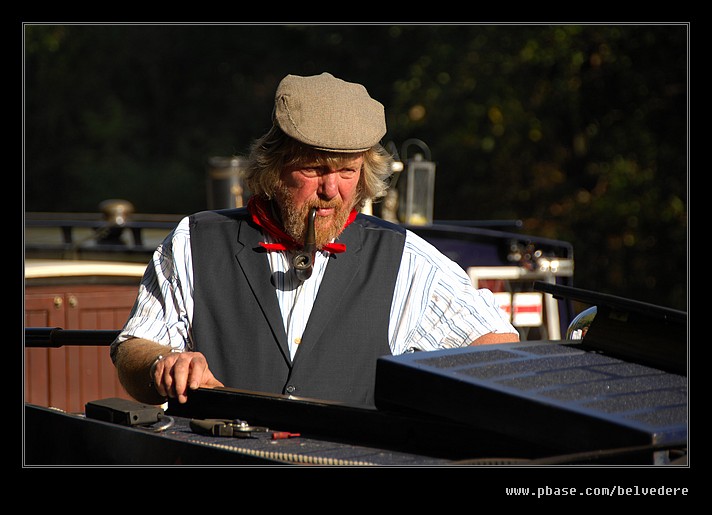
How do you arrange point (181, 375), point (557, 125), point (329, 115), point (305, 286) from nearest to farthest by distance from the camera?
point (181, 375) < point (329, 115) < point (305, 286) < point (557, 125)

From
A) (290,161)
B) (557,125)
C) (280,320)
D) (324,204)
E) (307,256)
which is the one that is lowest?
(280,320)

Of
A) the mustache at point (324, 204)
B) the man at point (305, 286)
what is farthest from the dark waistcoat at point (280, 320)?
the mustache at point (324, 204)

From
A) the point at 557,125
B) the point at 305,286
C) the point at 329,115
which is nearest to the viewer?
the point at 329,115

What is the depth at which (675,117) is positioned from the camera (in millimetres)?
12289

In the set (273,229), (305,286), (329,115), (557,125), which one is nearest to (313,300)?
(305,286)

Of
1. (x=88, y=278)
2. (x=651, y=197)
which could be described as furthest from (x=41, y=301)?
(x=651, y=197)

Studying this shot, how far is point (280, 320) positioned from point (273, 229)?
0.27 metres

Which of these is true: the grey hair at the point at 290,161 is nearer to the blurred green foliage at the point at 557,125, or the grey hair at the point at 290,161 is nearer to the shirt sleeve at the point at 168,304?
the shirt sleeve at the point at 168,304

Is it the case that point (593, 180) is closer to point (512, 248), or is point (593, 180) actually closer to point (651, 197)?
point (651, 197)

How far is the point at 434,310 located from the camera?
9.18 ft

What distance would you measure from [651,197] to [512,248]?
22.1 feet

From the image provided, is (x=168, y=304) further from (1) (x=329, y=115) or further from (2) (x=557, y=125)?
(2) (x=557, y=125)

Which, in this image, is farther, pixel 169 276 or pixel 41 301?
pixel 41 301

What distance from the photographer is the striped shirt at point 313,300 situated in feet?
8.91
